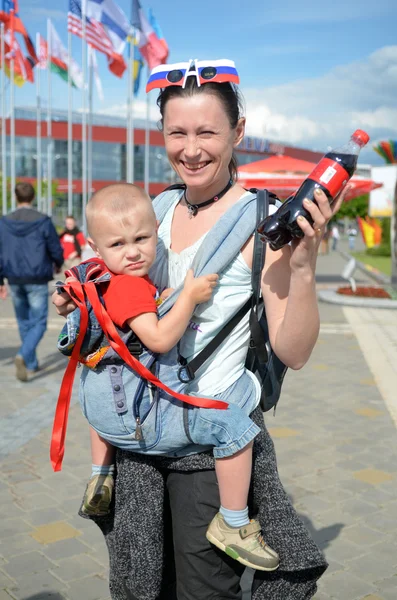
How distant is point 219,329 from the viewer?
203 centimetres

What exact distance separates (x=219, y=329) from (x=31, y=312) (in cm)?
635

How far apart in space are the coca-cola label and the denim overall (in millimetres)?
290

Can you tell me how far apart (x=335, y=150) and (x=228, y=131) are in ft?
1.27

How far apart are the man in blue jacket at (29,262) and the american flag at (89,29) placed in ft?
57.3

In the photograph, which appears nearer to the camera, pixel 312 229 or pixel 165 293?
pixel 312 229

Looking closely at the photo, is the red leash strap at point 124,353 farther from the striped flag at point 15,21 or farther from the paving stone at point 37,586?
the striped flag at point 15,21

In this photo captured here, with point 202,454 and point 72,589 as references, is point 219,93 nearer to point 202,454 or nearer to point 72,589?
point 202,454

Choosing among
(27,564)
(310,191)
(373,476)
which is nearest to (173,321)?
(310,191)

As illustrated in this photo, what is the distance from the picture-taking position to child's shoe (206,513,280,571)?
77.3 inches

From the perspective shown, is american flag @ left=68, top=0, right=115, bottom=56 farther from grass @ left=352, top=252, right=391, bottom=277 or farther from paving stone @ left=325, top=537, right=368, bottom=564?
paving stone @ left=325, top=537, right=368, bottom=564

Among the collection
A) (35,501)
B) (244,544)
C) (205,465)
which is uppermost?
(205,465)

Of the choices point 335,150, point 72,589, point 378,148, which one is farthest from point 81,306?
point 378,148

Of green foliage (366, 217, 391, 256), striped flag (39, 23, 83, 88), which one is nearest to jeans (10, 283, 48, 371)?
striped flag (39, 23, 83, 88)

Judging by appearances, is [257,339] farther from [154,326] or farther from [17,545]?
[17,545]
